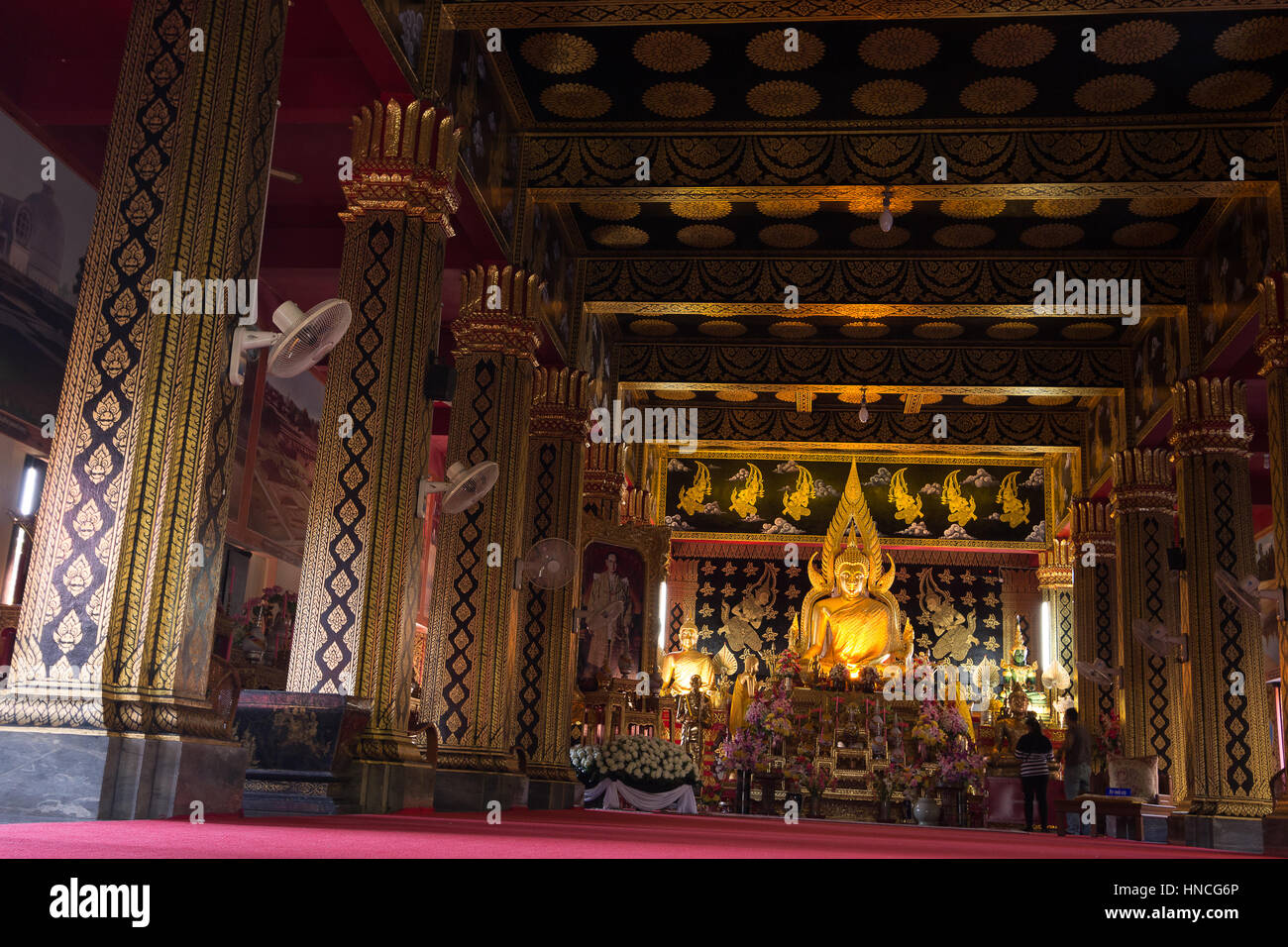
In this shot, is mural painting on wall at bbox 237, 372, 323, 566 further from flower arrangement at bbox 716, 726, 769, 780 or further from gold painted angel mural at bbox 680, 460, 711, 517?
gold painted angel mural at bbox 680, 460, 711, 517

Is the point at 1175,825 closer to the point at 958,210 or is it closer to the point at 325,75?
the point at 958,210

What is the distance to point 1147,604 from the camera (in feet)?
48.5

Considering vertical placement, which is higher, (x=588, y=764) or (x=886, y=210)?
(x=886, y=210)

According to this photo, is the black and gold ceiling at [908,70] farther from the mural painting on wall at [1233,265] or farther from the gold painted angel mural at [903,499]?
the gold painted angel mural at [903,499]

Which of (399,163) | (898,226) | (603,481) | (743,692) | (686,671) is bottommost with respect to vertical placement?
(743,692)

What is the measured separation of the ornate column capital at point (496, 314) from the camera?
10445 millimetres

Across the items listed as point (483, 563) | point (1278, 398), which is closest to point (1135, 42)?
point (1278, 398)

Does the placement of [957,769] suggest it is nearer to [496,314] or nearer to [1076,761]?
[1076,761]

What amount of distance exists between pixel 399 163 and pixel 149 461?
12.2ft

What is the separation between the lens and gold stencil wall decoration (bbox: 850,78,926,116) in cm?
1068

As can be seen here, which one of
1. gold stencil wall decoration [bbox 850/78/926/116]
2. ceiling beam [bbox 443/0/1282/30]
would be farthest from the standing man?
ceiling beam [bbox 443/0/1282/30]
